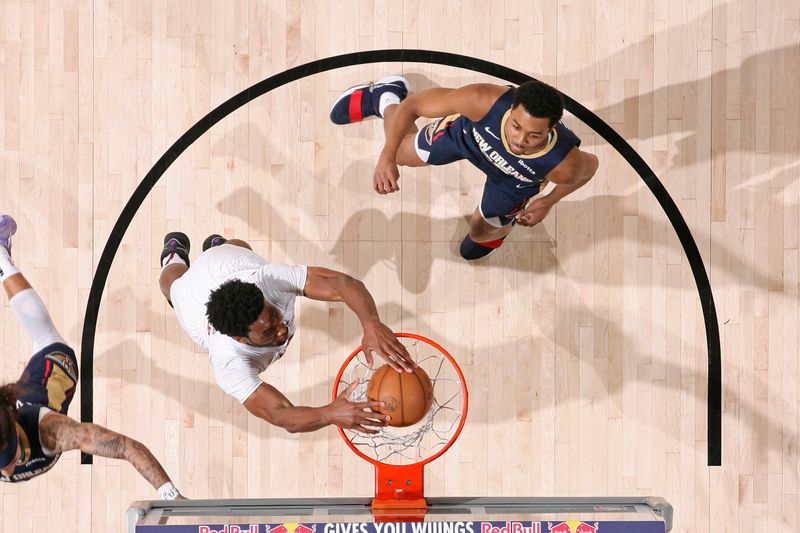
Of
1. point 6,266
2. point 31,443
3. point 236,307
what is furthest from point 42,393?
point 236,307

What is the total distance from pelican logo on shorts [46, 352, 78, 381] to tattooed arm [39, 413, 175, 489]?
0.35 metres

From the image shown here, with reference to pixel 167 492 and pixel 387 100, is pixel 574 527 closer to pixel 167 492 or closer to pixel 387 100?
pixel 167 492

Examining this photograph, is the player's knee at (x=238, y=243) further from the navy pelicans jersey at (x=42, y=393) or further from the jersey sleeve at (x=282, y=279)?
the navy pelicans jersey at (x=42, y=393)

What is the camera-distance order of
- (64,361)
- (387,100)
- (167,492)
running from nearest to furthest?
(167,492) < (64,361) < (387,100)

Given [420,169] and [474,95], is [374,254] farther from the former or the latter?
[474,95]

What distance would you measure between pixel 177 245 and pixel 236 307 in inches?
50.5

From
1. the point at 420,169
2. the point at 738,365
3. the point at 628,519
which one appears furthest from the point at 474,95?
the point at 738,365

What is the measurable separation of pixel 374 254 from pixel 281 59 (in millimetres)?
1249

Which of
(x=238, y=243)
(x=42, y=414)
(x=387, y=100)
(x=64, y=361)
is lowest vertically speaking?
(x=42, y=414)

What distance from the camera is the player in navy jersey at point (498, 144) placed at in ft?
11.1

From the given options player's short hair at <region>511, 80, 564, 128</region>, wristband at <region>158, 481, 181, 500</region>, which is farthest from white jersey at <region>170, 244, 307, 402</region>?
player's short hair at <region>511, 80, 564, 128</region>

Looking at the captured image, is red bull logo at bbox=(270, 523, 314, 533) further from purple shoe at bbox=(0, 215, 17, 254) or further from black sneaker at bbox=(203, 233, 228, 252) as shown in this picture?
purple shoe at bbox=(0, 215, 17, 254)

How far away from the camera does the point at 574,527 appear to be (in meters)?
3.12

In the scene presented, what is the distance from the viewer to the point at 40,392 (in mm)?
3924
